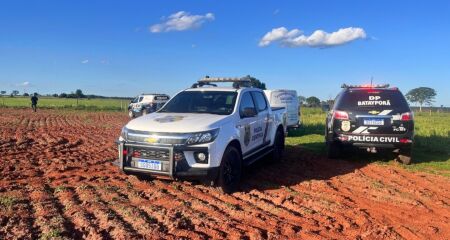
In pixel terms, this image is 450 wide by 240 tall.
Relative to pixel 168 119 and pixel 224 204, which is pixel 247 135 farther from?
pixel 224 204

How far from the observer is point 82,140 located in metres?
13.3

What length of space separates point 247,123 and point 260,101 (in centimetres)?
132

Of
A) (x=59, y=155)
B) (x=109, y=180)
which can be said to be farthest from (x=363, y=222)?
(x=59, y=155)

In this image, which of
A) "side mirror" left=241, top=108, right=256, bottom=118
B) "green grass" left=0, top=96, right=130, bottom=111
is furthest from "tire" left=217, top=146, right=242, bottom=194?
"green grass" left=0, top=96, right=130, bottom=111

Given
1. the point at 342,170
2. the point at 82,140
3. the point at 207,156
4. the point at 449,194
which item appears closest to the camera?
the point at 207,156

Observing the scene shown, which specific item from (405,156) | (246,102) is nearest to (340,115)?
(405,156)

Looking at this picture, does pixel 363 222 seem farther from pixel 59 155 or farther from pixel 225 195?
pixel 59 155

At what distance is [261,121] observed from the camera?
807 centimetres

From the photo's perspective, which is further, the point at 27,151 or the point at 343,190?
the point at 27,151

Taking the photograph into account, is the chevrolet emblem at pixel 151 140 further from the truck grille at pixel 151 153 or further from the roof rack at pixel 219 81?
the roof rack at pixel 219 81

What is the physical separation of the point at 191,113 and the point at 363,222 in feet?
11.3

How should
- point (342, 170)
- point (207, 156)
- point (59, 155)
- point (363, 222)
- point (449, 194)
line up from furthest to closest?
point (59, 155)
point (342, 170)
point (449, 194)
point (207, 156)
point (363, 222)

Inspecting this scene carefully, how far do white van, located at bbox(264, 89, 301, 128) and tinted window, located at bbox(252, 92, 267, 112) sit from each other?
7095mm

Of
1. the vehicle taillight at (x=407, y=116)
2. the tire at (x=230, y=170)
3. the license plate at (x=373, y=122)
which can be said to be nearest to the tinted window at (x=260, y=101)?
the tire at (x=230, y=170)
